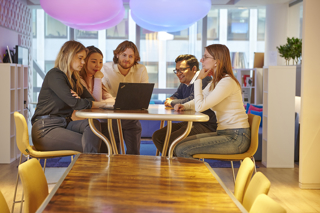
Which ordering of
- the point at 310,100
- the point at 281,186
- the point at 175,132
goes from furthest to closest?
the point at 281,186 → the point at 310,100 → the point at 175,132

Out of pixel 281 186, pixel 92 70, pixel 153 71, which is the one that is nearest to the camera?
pixel 92 70

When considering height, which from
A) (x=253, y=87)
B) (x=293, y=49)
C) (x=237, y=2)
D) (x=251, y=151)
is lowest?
(x=251, y=151)

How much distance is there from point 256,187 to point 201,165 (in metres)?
0.37

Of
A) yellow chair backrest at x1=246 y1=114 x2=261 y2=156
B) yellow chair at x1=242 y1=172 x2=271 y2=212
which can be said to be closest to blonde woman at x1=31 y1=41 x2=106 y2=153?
yellow chair backrest at x1=246 y1=114 x2=261 y2=156

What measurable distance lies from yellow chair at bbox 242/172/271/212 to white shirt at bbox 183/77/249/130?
1217 mm

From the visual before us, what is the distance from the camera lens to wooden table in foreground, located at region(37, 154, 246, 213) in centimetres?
108

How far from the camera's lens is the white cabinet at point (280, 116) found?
14.7ft

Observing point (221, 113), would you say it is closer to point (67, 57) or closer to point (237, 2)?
point (67, 57)

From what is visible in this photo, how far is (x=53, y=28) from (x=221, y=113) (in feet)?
23.5

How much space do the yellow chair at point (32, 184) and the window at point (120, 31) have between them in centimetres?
764

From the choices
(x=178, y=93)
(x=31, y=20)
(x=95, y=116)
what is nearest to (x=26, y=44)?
(x=31, y=20)

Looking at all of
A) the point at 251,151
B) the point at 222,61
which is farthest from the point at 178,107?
the point at 251,151

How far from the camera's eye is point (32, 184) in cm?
141

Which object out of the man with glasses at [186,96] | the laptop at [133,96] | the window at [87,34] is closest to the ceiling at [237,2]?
the window at [87,34]
